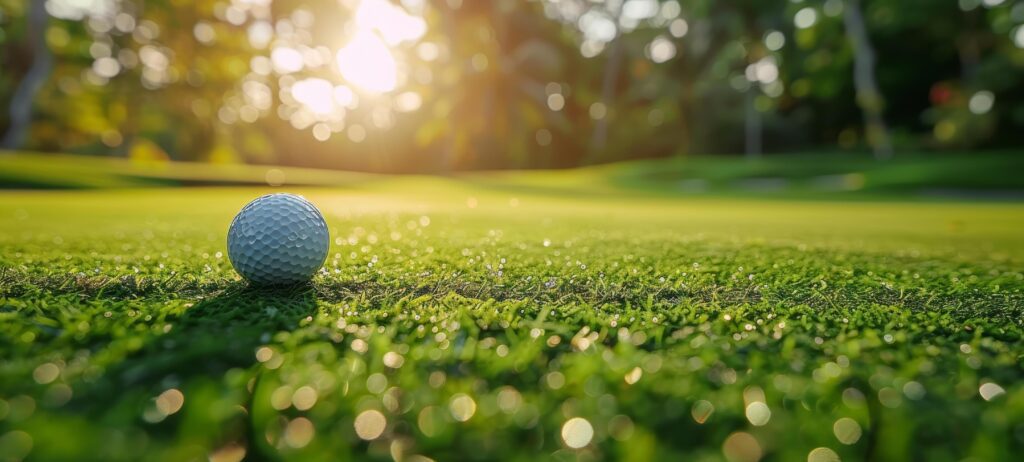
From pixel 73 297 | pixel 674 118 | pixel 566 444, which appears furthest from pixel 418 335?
pixel 674 118

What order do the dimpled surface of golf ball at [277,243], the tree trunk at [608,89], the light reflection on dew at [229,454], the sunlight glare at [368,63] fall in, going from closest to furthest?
the light reflection on dew at [229,454], the dimpled surface of golf ball at [277,243], the sunlight glare at [368,63], the tree trunk at [608,89]

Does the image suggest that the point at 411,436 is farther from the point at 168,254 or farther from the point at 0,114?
the point at 0,114

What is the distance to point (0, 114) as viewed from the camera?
2127 cm

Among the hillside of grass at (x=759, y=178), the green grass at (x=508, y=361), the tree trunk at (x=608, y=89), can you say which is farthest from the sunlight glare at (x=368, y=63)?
the green grass at (x=508, y=361)

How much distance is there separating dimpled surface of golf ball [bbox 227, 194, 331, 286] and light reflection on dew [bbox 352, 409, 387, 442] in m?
1.08

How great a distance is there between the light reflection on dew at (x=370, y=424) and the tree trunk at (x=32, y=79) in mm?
20282

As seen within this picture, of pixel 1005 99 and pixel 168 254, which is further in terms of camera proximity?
pixel 1005 99

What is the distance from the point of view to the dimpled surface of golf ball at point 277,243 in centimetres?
181

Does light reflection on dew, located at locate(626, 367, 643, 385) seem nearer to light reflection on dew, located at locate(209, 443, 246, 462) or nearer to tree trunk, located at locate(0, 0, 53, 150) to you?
light reflection on dew, located at locate(209, 443, 246, 462)

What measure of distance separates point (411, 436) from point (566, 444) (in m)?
0.21

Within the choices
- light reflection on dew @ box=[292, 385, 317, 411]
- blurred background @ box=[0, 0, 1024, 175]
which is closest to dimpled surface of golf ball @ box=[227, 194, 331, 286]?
light reflection on dew @ box=[292, 385, 317, 411]

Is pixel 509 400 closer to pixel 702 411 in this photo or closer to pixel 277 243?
pixel 702 411

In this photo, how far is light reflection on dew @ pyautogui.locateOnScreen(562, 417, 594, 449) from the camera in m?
0.80

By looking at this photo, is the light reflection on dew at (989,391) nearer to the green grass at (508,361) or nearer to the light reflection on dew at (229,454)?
the green grass at (508,361)
